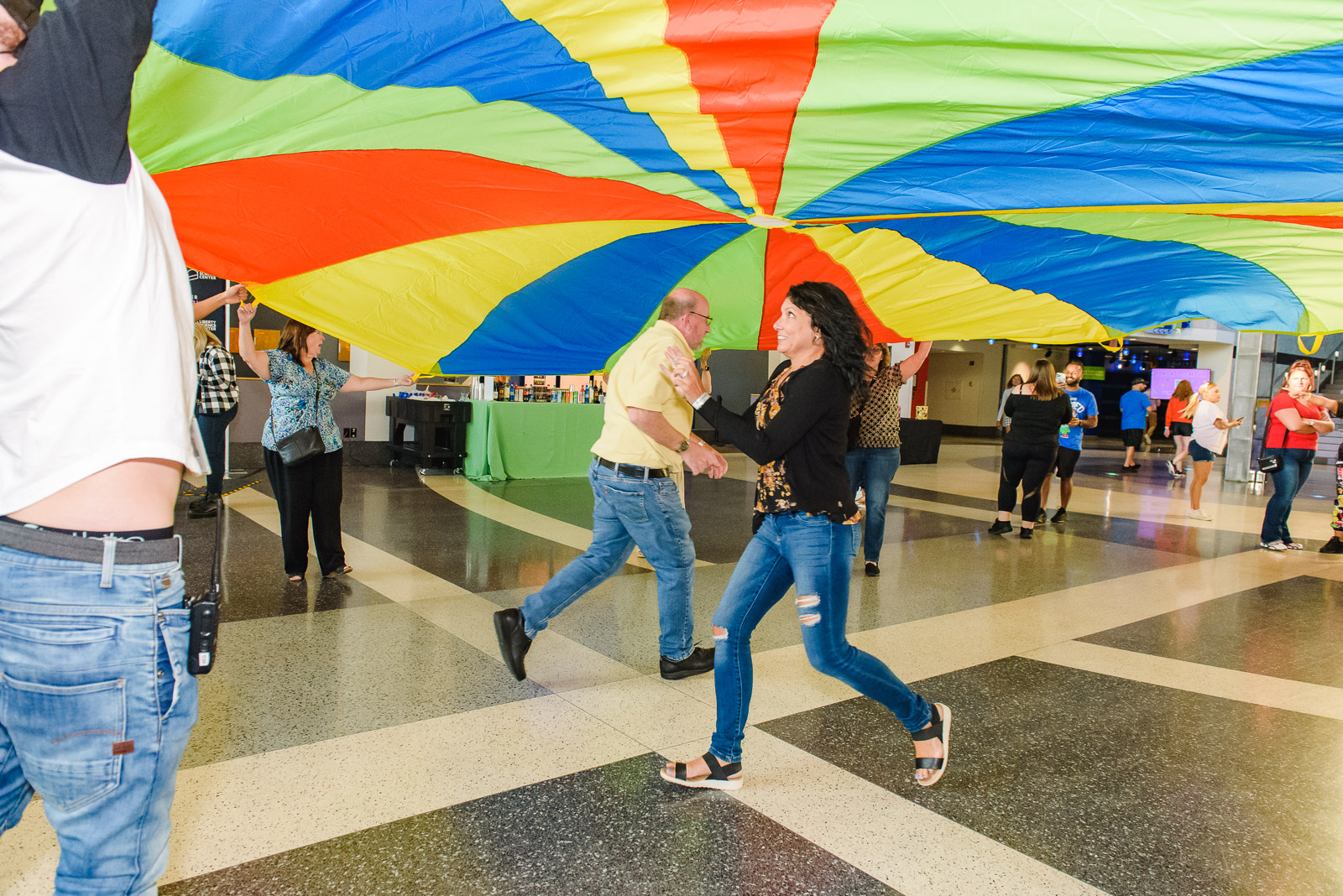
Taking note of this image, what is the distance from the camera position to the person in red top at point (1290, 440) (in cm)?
714

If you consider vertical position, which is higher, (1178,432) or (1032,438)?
(1032,438)

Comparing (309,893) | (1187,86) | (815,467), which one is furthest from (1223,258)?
(309,893)

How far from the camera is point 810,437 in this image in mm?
2494

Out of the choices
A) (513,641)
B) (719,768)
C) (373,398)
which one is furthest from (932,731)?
(373,398)

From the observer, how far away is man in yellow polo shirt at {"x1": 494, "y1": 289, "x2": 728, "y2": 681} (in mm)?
3225

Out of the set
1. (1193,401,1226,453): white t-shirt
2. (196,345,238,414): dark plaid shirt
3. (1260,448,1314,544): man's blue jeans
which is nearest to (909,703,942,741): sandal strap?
(1260,448,1314,544): man's blue jeans

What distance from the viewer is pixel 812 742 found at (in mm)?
2994

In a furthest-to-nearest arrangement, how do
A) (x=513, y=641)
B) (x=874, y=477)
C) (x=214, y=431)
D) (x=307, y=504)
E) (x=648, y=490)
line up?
(x=214, y=431)
(x=874, y=477)
(x=307, y=504)
(x=513, y=641)
(x=648, y=490)

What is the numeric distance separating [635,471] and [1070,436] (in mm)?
6967

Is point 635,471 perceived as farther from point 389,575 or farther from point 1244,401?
point 1244,401

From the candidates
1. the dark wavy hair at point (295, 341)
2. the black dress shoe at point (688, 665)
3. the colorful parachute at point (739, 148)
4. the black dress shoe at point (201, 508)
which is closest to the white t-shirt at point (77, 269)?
the colorful parachute at point (739, 148)

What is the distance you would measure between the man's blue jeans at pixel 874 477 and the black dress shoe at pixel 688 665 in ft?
7.91

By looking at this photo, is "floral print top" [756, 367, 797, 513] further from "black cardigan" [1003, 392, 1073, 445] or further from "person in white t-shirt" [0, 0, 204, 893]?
"black cardigan" [1003, 392, 1073, 445]

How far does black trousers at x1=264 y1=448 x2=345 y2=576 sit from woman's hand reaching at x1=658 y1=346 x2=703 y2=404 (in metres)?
3.02
